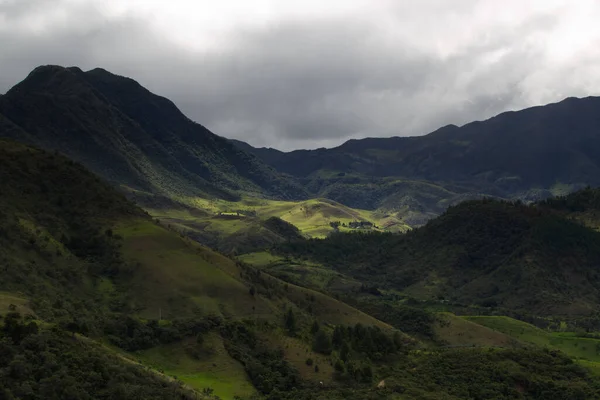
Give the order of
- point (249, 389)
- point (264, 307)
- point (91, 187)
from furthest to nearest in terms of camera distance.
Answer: point (91, 187), point (264, 307), point (249, 389)

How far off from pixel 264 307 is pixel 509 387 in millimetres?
57396

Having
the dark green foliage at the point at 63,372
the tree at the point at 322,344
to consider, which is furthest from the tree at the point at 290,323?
the dark green foliage at the point at 63,372

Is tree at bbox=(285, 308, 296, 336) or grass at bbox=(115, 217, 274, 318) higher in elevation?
grass at bbox=(115, 217, 274, 318)

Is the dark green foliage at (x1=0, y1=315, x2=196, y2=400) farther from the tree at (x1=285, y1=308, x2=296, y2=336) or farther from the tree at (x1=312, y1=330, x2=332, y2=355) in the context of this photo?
the tree at (x1=285, y1=308, x2=296, y2=336)

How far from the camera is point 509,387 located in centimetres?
12625

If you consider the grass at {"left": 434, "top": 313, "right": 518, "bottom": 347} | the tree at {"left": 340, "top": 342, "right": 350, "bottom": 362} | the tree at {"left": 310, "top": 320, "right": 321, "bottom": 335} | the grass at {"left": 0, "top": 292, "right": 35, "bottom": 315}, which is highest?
the grass at {"left": 0, "top": 292, "right": 35, "bottom": 315}

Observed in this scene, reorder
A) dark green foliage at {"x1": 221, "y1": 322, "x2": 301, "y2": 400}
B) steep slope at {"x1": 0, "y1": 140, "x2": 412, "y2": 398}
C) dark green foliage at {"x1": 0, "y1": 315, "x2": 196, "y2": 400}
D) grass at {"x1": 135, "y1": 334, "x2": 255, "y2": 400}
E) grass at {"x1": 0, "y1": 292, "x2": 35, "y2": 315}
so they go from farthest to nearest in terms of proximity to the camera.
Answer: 1. dark green foliage at {"x1": 221, "y1": 322, "x2": 301, "y2": 400}
2. steep slope at {"x1": 0, "y1": 140, "x2": 412, "y2": 398}
3. grass at {"x1": 135, "y1": 334, "x2": 255, "y2": 400}
4. grass at {"x1": 0, "y1": 292, "x2": 35, "y2": 315}
5. dark green foliage at {"x1": 0, "y1": 315, "x2": 196, "y2": 400}

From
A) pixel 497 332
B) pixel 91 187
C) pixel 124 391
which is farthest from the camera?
pixel 497 332

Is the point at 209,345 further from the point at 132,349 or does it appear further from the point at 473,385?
the point at 473,385

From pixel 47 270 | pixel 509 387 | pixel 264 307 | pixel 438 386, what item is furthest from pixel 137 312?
pixel 509 387

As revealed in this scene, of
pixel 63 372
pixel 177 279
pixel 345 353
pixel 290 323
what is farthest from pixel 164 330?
pixel 63 372

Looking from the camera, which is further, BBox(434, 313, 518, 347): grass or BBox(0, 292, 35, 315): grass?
BBox(434, 313, 518, 347): grass

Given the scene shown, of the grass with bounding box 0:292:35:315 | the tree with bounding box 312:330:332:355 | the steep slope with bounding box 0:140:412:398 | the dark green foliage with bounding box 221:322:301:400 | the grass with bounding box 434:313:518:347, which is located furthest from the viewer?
the grass with bounding box 434:313:518:347

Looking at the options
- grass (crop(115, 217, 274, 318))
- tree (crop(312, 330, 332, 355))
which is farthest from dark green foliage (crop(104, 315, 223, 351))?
tree (crop(312, 330, 332, 355))
